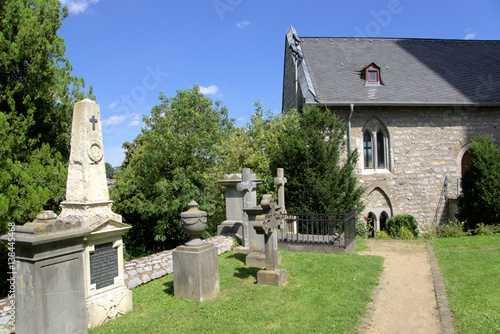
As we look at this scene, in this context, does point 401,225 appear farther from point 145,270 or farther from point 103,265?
point 103,265

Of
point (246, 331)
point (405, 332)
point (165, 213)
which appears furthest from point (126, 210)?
point (405, 332)

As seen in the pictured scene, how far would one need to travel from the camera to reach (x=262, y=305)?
522 centimetres

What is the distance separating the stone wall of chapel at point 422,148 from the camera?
48.5 ft

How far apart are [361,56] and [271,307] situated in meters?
15.8

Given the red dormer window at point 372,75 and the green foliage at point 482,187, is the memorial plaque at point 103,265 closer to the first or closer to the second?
the green foliage at point 482,187

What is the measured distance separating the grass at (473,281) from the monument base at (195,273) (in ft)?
11.5

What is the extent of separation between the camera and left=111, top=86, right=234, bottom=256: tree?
1427 centimetres

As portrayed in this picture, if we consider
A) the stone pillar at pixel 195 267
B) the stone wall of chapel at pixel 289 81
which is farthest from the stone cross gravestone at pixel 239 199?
the stone wall of chapel at pixel 289 81

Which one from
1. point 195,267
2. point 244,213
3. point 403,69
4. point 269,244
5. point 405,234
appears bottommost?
point 405,234

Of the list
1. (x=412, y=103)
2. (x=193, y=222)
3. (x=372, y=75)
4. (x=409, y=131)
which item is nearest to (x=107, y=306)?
(x=193, y=222)

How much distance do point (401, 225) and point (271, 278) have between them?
9082 millimetres

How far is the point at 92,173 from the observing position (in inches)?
189

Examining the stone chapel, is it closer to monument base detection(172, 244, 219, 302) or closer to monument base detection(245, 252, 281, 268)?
monument base detection(245, 252, 281, 268)

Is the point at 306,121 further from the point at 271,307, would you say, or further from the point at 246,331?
the point at 246,331
